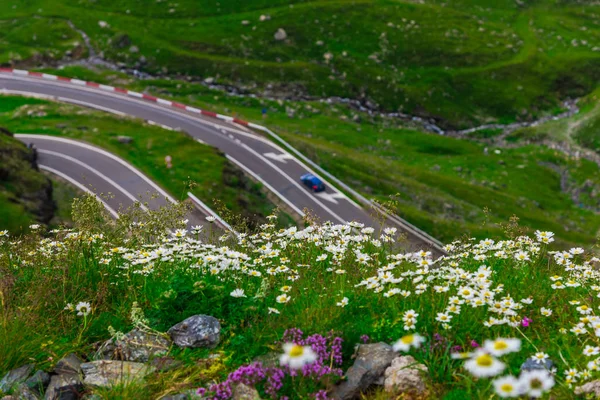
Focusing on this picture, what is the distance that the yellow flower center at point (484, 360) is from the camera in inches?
206

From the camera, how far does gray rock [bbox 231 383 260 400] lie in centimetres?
720

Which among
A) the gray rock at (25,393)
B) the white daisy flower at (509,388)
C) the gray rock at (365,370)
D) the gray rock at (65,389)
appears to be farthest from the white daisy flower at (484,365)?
the gray rock at (25,393)

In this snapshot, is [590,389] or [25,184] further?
[25,184]

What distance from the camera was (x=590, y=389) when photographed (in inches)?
272

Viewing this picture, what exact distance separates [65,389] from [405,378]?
4941mm

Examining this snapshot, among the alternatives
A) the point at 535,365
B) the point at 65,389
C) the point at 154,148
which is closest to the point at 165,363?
the point at 65,389

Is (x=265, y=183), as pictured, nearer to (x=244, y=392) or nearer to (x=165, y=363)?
(x=165, y=363)

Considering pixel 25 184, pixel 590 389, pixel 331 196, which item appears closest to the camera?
pixel 590 389

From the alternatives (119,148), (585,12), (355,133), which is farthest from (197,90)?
(585,12)

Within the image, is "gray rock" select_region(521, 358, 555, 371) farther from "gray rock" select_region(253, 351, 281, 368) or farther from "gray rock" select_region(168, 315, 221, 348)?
"gray rock" select_region(168, 315, 221, 348)

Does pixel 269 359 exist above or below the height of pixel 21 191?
above

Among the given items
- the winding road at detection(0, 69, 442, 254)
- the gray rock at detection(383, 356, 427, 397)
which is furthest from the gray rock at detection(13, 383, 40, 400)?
the winding road at detection(0, 69, 442, 254)

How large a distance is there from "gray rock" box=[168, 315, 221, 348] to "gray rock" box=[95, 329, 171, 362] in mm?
225

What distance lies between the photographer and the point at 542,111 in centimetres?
12719
